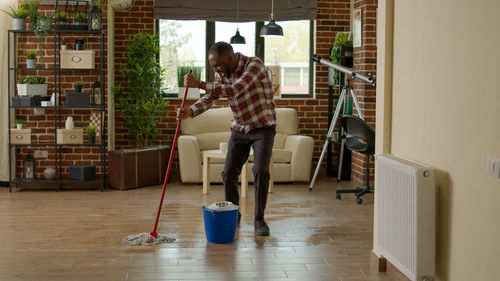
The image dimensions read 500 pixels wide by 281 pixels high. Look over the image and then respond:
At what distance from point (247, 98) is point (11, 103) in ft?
12.5

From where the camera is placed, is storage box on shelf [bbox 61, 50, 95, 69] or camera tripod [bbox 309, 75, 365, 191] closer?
camera tripod [bbox 309, 75, 365, 191]

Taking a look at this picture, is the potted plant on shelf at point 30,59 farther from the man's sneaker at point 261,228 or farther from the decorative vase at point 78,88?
the man's sneaker at point 261,228

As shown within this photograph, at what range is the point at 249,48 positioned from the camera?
8.90 meters

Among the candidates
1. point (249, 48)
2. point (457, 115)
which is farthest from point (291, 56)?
point (457, 115)

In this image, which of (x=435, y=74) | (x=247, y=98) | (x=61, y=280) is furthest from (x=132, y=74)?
(x=435, y=74)

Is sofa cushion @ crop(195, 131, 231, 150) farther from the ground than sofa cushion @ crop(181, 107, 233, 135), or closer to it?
closer to it

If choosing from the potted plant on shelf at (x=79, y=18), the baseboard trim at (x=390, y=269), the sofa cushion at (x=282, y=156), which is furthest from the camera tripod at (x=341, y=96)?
the baseboard trim at (x=390, y=269)

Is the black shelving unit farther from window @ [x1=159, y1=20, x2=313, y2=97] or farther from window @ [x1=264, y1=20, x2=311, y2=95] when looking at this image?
window @ [x1=264, y1=20, x2=311, y2=95]

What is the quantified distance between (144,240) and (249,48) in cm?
454

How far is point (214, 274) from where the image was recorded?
411 centimetres

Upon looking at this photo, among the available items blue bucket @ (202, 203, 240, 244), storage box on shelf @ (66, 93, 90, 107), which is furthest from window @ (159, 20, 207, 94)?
blue bucket @ (202, 203, 240, 244)

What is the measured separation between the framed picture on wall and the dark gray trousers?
308cm

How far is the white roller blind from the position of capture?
8.62 meters

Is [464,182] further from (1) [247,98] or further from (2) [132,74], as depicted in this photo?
(2) [132,74]
